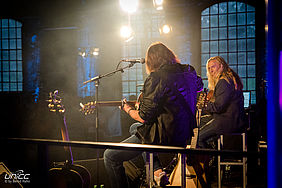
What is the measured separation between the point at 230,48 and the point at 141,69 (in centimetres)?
334

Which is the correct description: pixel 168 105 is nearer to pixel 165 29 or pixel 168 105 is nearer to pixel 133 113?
pixel 133 113

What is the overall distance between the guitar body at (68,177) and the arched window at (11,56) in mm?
9160

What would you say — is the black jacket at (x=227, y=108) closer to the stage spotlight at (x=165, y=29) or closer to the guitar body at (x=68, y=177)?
the guitar body at (x=68, y=177)

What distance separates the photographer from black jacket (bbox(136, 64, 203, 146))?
2.11m

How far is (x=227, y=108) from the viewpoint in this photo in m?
3.16

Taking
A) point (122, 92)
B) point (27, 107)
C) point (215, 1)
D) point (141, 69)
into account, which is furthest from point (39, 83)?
point (215, 1)

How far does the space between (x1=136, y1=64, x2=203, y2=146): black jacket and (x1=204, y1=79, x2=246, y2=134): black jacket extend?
1.08m

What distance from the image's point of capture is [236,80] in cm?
326

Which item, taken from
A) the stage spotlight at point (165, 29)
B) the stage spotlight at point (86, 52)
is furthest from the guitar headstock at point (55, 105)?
the stage spotlight at point (86, 52)

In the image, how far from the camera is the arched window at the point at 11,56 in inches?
437

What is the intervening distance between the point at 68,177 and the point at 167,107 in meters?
1.64

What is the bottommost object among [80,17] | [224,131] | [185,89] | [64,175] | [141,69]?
[64,175]

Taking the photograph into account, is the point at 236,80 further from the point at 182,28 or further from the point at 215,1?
the point at 215,1

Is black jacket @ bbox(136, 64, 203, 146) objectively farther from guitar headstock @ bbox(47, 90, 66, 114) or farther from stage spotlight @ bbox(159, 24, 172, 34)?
stage spotlight @ bbox(159, 24, 172, 34)
